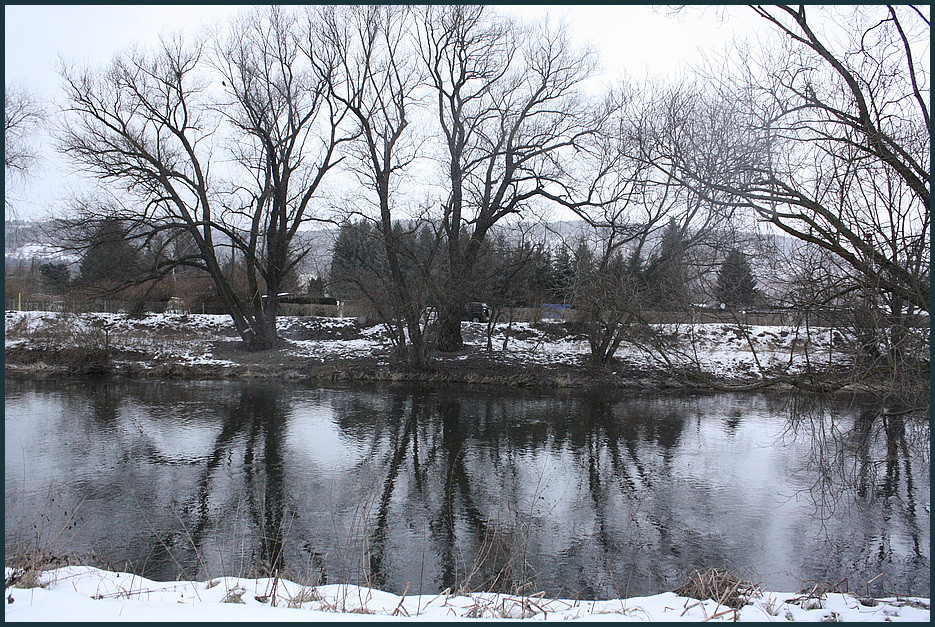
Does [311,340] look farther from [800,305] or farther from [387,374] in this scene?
[800,305]

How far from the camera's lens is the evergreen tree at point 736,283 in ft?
26.5

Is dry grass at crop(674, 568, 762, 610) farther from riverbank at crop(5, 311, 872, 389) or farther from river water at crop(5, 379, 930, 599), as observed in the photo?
riverbank at crop(5, 311, 872, 389)

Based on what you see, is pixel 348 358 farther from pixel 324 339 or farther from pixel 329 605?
pixel 329 605

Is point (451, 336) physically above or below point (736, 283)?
Result: below

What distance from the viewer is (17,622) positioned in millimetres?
4234

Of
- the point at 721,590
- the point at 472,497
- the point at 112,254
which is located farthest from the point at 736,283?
the point at 112,254

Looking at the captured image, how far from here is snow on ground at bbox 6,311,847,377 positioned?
23641mm

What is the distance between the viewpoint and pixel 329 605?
200 inches

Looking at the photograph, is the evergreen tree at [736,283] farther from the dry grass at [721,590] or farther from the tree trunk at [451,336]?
the tree trunk at [451,336]

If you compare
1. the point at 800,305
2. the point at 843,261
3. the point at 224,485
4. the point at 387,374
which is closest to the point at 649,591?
the point at 800,305

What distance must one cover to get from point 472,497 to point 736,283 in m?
4.98

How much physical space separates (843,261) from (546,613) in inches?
222

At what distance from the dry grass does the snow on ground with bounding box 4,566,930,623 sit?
0.09 meters

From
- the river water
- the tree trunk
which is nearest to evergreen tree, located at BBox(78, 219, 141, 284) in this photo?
the river water
